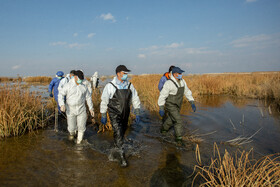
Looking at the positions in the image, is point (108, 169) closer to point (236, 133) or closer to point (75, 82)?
point (75, 82)

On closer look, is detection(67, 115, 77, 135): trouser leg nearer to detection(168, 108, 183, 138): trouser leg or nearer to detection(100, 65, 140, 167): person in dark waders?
detection(100, 65, 140, 167): person in dark waders

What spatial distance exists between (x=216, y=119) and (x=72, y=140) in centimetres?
613

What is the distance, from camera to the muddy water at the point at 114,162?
3338 millimetres

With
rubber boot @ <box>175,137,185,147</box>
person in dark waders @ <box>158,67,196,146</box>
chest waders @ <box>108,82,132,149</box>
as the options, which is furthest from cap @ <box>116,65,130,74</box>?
rubber boot @ <box>175,137,185,147</box>

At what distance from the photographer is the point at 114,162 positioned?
13.1ft

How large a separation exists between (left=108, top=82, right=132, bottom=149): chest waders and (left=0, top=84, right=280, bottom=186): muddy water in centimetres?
67

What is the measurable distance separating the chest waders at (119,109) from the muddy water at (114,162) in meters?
0.67

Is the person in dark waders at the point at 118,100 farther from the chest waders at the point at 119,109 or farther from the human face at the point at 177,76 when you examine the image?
the human face at the point at 177,76

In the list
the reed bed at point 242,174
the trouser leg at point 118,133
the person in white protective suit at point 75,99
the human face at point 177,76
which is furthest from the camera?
the human face at point 177,76

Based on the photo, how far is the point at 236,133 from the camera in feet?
19.5

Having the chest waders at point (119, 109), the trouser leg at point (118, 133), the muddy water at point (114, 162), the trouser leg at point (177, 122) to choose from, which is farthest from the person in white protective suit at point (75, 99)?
the trouser leg at point (177, 122)

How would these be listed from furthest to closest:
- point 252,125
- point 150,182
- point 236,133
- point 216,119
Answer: point 216,119
point 252,125
point 236,133
point 150,182

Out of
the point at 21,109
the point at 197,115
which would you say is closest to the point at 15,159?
the point at 21,109

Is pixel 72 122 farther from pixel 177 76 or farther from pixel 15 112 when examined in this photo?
pixel 177 76
